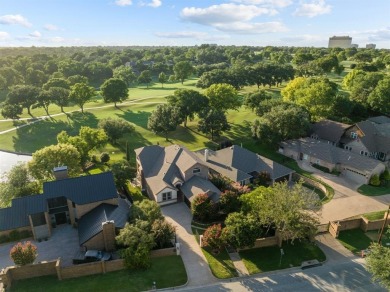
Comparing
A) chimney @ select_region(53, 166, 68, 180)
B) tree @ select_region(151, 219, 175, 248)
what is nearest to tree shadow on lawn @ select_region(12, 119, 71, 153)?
chimney @ select_region(53, 166, 68, 180)

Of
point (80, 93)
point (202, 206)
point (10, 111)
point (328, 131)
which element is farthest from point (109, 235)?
point (10, 111)

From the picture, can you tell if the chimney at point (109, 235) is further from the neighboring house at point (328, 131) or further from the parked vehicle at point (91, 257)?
the neighboring house at point (328, 131)

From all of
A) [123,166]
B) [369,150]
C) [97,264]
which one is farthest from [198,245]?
[369,150]

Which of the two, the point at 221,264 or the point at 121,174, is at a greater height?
the point at 121,174

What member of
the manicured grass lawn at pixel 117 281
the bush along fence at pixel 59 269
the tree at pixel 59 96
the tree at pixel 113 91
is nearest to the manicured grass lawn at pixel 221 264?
the manicured grass lawn at pixel 117 281

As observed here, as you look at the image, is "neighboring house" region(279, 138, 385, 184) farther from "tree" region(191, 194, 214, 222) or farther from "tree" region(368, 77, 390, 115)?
"tree" region(368, 77, 390, 115)

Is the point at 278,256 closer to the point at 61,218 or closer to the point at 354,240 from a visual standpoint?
the point at 354,240
